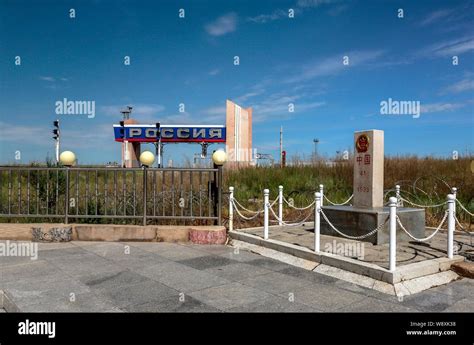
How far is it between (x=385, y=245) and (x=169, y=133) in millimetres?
21519

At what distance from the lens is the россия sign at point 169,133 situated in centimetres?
2695

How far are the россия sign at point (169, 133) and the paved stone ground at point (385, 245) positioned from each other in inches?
719

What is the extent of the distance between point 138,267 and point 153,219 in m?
2.76

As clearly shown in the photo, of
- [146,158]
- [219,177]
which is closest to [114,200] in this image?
[146,158]

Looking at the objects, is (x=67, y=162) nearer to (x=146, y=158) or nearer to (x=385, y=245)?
(x=146, y=158)

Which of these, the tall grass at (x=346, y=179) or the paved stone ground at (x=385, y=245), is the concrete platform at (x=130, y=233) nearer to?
the paved stone ground at (x=385, y=245)

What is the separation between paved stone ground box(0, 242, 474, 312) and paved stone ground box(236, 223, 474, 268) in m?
0.82

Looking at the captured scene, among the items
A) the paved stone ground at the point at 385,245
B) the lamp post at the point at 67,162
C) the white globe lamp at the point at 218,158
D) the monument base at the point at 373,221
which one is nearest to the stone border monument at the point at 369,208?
the monument base at the point at 373,221

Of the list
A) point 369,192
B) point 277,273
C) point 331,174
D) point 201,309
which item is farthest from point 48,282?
point 331,174

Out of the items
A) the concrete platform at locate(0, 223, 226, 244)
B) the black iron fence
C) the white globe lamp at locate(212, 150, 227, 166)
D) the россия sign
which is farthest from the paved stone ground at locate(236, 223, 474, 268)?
the россия sign

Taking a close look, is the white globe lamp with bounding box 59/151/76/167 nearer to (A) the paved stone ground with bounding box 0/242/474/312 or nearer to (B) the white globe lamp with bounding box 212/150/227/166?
(A) the paved stone ground with bounding box 0/242/474/312

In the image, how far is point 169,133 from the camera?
27.1 m

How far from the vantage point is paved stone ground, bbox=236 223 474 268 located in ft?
20.5
